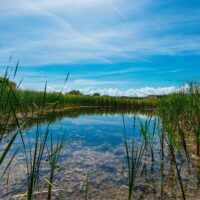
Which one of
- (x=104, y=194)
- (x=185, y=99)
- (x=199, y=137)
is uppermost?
(x=185, y=99)

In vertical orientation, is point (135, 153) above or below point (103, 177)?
above

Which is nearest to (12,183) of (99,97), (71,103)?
(71,103)

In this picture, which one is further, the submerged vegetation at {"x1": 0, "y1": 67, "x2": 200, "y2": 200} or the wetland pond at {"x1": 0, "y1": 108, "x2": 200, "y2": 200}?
the wetland pond at {"x1": 0, "y1": 108, "x2": 200, "y2": 200}

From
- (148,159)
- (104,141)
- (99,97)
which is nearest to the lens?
(148,159)

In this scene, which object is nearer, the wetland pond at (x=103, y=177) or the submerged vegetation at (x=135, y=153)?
the submerged vegetation at (x=135, y=153)

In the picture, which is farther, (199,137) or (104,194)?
(199,137)

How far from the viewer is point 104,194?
338 cm

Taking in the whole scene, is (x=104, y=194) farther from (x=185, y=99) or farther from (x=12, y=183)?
(x=185, y=99)

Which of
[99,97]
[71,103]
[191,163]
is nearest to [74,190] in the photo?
[191,163]

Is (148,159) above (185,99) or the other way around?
the other way around

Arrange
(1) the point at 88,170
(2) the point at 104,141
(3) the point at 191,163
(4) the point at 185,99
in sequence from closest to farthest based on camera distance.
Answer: (1) the point at 88,170 → (3) the point at 191,163 → (2) the point at 104,141 → (4) the point at 185,99

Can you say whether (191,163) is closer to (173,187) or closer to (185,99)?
(173,187)

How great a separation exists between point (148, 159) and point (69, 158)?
1.36 metres

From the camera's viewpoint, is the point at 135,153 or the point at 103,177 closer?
the point at 103,177
